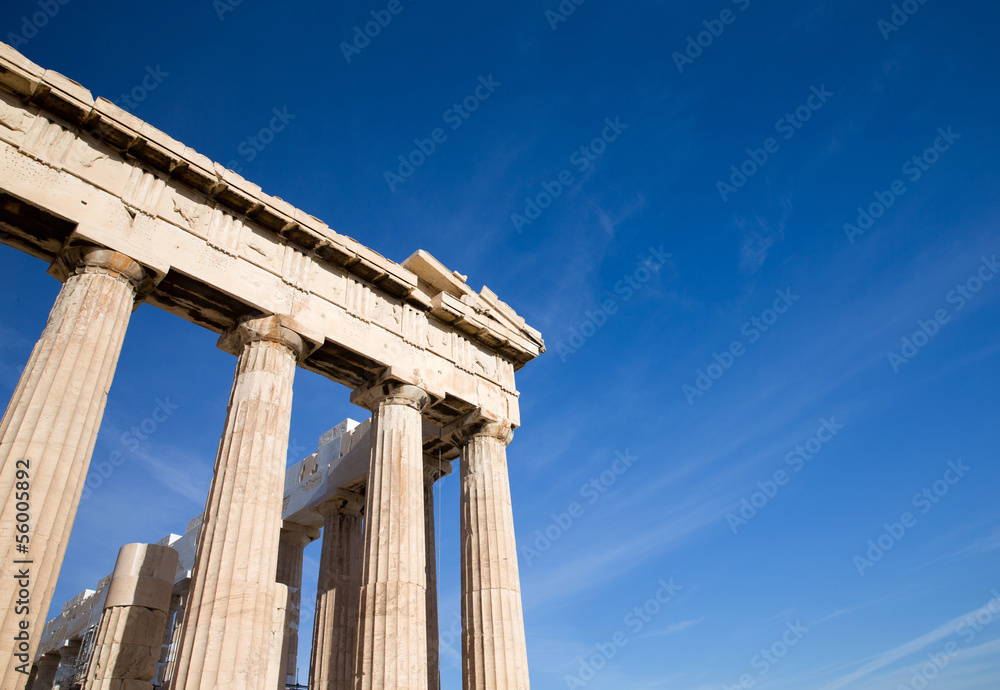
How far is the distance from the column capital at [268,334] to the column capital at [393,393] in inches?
92.5

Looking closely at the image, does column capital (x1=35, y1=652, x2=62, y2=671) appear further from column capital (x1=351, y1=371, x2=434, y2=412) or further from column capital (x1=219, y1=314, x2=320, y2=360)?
column capital (x1=219, y1=314, x2=320, y2=360)

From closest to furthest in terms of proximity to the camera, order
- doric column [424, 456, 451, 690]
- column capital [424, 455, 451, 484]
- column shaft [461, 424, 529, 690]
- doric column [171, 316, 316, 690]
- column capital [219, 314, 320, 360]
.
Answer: doric column [171, 316, 316, 690], column capital [219, 314, 320, 360], column shaft [461, 424, 529, 690], doric column [424, 456, 451, 690], column capital [424, 455, 451, 484]

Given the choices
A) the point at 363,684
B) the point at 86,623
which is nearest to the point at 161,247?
the point at 363,684

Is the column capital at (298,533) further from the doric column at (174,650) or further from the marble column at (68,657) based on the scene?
the marble column at (68,657)

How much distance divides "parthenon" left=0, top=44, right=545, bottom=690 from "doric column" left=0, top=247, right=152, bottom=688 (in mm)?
32

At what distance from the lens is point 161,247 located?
14539 millimetres

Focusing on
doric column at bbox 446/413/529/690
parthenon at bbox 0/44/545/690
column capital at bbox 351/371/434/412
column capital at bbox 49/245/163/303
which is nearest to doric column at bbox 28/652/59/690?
parthenon at bbox 0/44/545/690

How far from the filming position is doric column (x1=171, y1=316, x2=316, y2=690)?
1198cm

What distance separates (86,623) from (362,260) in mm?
22433

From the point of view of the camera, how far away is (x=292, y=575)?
915 inches

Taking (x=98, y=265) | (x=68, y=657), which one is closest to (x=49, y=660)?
(x=68, y=657)

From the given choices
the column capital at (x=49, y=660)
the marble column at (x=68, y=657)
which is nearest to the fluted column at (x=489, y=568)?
the marble column at (x=68, y=657)

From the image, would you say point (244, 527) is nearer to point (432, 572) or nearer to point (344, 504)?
point (432, 572)

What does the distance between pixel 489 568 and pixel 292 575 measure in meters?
9.23
